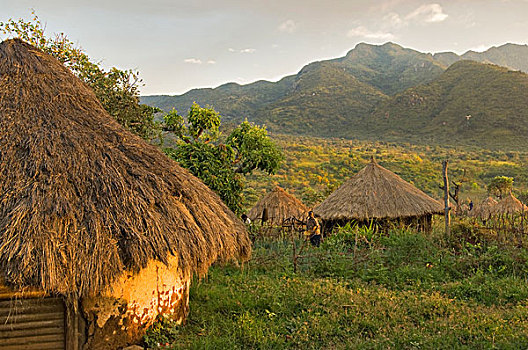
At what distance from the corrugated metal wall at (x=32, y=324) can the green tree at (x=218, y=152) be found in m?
5.51

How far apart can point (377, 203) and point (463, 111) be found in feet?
113

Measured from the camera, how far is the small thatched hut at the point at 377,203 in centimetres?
1238

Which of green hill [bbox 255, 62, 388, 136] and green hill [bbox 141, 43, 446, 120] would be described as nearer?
green hill [bbox 255, 62, 388, 136]

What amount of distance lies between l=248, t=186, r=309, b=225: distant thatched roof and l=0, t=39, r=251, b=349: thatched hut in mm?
9715

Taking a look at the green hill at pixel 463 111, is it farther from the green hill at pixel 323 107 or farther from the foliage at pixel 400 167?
the green hill at pixel 323 107

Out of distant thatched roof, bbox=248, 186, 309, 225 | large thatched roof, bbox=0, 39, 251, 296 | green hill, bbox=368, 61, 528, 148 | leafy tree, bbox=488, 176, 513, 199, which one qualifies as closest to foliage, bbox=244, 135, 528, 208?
leafy tree, bbox=488, 176, 513, 199

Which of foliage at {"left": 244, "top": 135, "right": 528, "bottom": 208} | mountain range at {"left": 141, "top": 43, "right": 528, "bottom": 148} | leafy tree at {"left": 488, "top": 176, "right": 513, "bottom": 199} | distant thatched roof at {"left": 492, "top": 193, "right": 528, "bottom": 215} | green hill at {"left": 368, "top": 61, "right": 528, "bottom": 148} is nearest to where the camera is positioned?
distant thatched roof at {"left": 492, "top": 193, "right": 528, "bottom": 215}

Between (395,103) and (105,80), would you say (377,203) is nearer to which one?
(105,80)

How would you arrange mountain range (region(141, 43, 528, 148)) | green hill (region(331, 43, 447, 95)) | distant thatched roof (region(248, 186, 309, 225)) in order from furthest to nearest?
1. green hill (region(331, 43, 447, 95))
2. mountain range (region(141, 43, 528, 148))
3. distant thatched roof (region(248, 186, 309, 225))

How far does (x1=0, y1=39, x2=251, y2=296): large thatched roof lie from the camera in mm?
4578

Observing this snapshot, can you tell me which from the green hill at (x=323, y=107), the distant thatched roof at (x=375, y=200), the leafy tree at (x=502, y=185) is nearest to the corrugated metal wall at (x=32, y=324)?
the distant thatched roof at (x=375, y=200)

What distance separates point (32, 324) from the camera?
4875mm

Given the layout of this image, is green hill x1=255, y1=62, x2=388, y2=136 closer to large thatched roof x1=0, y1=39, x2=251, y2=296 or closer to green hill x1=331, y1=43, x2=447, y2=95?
green hill x1=331, y1=43, x2=447, y2=95

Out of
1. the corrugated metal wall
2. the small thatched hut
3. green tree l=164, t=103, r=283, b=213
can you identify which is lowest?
the corrugated metal wall
